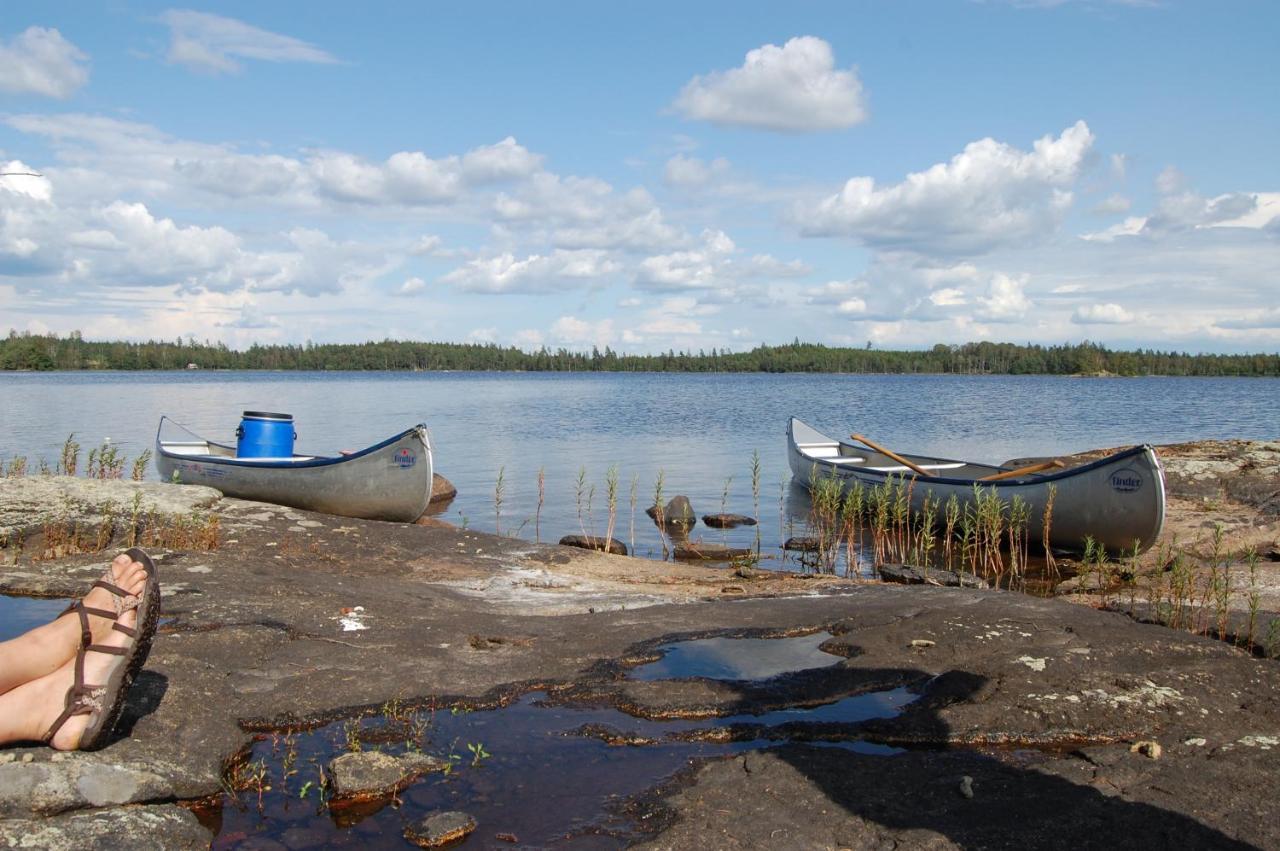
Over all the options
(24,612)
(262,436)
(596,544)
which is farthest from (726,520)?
(24,612)

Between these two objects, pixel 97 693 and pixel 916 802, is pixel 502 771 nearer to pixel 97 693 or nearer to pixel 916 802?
pixel 97 693

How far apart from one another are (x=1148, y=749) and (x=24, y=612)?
8276 millimetres

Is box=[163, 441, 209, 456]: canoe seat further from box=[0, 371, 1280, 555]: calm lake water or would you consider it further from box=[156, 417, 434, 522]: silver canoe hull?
box=[0, 371, 1280, 555]: calm lake water

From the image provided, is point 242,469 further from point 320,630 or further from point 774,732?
point 774,732

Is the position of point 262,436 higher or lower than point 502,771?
higher

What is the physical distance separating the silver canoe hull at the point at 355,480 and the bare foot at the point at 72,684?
10275 millimetres

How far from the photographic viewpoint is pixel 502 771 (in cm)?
543

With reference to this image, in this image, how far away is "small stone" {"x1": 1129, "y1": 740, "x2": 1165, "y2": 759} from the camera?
17.3 feet

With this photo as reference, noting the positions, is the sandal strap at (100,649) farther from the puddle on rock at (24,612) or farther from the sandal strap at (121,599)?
the puddle on rock at (24,612)

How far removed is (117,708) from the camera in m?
4.87

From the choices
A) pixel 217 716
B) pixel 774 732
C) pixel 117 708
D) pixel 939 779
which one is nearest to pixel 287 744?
pixel 217 716

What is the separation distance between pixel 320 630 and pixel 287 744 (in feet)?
6.52

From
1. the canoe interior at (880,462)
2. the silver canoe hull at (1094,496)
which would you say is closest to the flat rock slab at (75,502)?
the silver canoe hull at (1094,496)

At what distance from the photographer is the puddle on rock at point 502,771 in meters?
4.76
